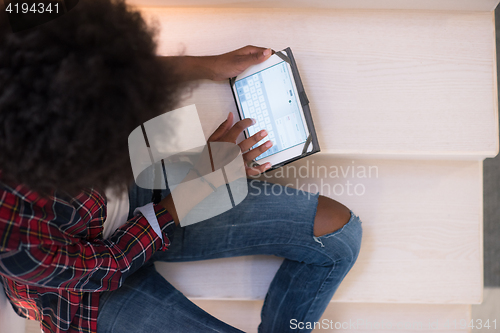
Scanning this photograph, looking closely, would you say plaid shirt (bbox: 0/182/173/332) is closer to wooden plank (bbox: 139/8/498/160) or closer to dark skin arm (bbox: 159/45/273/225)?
dark skin arm (bbox: 159/45/273/225)

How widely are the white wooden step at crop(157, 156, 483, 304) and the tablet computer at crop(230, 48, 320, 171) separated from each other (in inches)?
6.1

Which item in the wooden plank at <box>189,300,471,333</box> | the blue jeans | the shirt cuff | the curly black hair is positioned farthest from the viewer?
the wooden plank at <box>189,300,471,333</box>

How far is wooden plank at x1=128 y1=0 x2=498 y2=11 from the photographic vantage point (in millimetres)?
680

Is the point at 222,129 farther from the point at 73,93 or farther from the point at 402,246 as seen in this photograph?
the point at 402,246

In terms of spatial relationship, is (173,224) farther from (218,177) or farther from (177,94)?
(177,94)

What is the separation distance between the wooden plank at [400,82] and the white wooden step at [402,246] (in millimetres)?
122

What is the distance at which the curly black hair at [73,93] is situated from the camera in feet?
1.24

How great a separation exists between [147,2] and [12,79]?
1.39 feet

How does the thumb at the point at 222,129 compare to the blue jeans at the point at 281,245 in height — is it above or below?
above

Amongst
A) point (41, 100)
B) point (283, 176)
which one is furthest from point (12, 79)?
point (283, 176)

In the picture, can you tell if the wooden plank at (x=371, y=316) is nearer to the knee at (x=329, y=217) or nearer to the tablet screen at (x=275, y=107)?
the knee at (x=329, y=217)

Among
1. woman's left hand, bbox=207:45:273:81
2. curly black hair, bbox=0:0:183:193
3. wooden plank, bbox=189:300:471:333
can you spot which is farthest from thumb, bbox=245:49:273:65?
wooden plank, bbox=189:300:471:333

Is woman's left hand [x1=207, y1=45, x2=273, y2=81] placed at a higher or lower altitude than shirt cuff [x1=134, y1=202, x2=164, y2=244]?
higher

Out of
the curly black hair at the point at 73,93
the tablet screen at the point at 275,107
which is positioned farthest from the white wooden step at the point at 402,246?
the curly black hair at the point at 73,93
